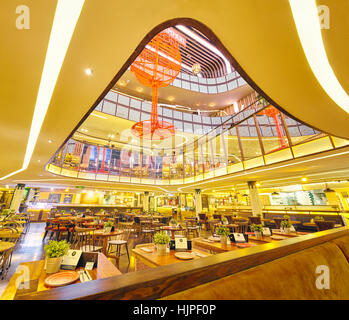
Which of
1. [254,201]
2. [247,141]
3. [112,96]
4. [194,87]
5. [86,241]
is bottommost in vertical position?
[86,241]

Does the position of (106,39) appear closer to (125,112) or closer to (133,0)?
(133,0)

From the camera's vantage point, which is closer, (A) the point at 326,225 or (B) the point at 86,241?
(B) the point at 86,241

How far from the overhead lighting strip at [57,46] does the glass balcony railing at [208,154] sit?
492 cm

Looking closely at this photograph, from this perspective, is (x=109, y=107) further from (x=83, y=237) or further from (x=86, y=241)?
(x=86, y=241)

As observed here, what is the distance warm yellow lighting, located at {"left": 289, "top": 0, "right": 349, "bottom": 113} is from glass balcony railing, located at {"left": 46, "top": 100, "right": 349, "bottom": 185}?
11.0 ft

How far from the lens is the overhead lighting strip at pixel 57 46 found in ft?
4.46

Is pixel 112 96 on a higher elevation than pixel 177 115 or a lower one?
lower

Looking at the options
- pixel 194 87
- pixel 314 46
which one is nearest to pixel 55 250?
pixel 314 46

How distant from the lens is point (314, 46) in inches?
74.4

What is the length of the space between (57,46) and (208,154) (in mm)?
14216

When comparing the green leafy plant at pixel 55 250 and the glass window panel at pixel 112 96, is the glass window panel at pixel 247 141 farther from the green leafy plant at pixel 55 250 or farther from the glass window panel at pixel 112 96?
the green leafy plant at pixel 55 250

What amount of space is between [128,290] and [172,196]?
71.8 ft

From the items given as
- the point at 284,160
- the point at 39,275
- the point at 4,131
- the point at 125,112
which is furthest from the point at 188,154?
the point at 39,275

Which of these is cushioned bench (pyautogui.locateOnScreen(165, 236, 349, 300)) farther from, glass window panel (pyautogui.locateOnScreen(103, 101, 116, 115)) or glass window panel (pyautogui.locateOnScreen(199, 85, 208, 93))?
glass window panel (pyautogui.locateOnScreen(199, 85, 208, 93))
